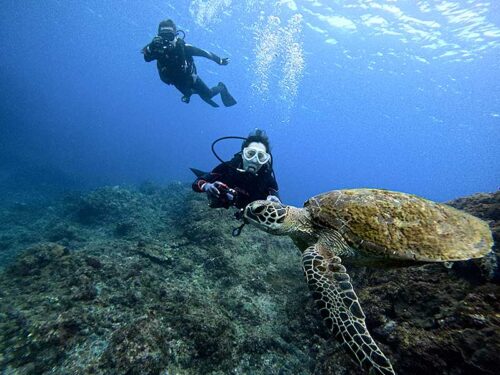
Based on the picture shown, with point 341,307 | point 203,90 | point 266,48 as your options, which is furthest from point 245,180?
point 266,48

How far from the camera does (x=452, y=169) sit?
300 ft

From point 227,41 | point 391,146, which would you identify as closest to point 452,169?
point 391,146

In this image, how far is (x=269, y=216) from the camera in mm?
3207

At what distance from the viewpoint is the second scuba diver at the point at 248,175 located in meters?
5.04

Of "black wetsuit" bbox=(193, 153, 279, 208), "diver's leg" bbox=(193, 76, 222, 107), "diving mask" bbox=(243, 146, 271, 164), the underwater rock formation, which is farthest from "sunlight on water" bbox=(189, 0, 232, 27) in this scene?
the underwater rock formation

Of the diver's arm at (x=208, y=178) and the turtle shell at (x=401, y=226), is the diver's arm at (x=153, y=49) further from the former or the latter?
the turtle shell at (x=401, y=226)

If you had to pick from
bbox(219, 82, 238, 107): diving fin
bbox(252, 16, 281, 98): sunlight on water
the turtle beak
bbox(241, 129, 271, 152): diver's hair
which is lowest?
the turtle beak

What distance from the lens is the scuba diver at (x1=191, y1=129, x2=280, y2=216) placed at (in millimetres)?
5039

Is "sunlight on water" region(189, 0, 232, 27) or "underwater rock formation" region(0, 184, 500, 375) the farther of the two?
"sunlight on water" region(189, 0, 232, 27)

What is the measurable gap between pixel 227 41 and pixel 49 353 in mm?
41691

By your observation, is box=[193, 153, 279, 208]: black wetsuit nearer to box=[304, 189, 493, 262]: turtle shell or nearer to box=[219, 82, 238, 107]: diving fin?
box=[304, 189, 493, 262]: turtle shell

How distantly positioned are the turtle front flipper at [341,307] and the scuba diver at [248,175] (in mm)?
2182

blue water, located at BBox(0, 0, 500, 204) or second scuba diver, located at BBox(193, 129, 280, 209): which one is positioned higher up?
blue water, located at BBox(0, 0, 500, 204)

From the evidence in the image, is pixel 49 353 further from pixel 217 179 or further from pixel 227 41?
pixel 227 41
